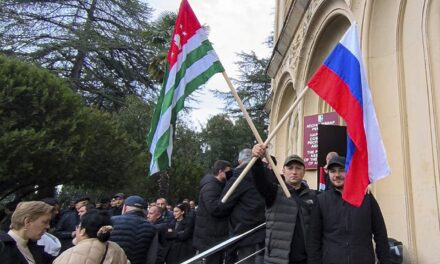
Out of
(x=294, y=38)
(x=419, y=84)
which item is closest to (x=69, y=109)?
(x=294, y=38)

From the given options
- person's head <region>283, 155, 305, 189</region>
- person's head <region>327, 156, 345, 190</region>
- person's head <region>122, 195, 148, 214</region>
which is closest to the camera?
person's head <region>327, 156, 345, 190</region>

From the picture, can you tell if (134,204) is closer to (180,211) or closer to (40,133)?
(180,211)

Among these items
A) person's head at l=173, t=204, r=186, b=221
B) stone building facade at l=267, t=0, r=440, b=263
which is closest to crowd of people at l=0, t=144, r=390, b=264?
person's head at l=173, t=204, r=186, b=221

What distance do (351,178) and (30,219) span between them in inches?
110

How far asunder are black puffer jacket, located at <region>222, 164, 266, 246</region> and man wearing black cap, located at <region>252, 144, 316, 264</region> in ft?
2.65

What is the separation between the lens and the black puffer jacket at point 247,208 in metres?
4.91

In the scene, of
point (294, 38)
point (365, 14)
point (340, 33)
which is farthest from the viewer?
point (294, 38)

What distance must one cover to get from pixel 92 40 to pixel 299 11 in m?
22.9

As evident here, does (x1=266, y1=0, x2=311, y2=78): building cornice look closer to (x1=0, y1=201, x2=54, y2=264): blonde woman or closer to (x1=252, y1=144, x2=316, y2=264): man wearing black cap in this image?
(x1=252, y1=144, x2=316, y2=264): man wearing black cap

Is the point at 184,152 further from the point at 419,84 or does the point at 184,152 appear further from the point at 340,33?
the point at 419,84

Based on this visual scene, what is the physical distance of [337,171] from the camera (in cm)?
388

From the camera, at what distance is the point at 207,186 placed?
5469 mm

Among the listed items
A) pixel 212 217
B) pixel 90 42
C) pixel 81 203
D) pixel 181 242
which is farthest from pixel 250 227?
pixel 90 42

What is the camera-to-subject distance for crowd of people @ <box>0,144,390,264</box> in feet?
10.8
